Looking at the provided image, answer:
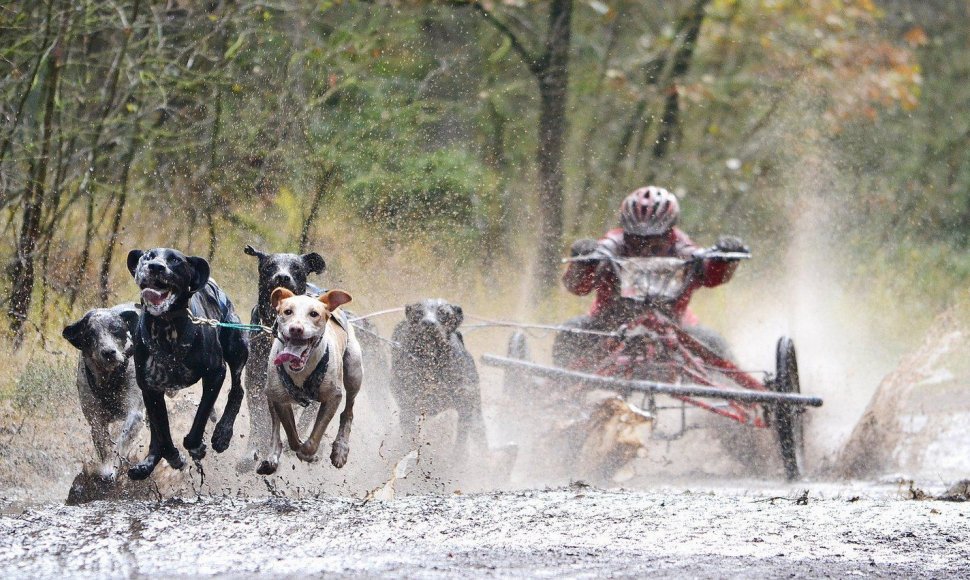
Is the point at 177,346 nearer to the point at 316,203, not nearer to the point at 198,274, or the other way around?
the point at 198,274

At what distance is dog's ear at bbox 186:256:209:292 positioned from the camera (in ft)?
23.6

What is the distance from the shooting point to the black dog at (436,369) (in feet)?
31.4

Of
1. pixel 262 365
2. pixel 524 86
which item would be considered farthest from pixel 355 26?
pixel 262 365

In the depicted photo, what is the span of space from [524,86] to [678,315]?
329 inches

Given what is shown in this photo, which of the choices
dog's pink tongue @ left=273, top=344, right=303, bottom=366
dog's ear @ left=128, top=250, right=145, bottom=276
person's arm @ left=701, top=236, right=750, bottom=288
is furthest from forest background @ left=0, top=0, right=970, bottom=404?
dog's pink tongue @ left=273, top=344, right=303, bottom=366

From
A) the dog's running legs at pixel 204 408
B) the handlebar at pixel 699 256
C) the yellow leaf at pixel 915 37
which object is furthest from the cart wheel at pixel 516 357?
the yellow leaf at pixel 915 37

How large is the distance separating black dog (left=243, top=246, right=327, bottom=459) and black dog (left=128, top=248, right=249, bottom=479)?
350mm

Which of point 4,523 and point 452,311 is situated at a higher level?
point 452,311

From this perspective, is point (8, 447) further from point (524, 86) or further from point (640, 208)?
point (524, 86)

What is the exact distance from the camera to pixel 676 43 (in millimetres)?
21281

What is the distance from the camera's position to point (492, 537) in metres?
6.63

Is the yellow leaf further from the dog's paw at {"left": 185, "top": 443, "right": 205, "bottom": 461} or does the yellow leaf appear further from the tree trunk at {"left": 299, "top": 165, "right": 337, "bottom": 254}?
the dog's paw at {"left": 185, "top": 443, "right": 205, "bottom": 461}

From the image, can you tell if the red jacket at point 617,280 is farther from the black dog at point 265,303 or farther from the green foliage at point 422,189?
the black dog at point 265,303

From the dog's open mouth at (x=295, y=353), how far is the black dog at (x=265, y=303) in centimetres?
57
